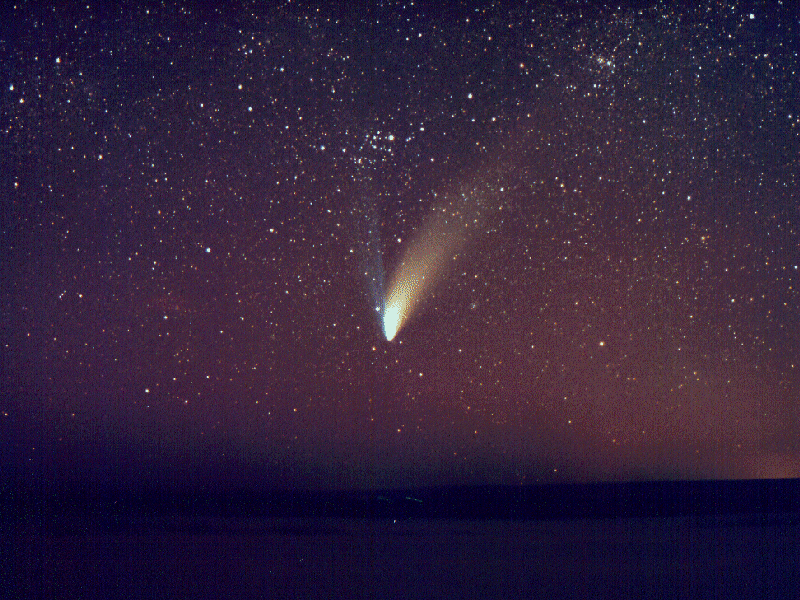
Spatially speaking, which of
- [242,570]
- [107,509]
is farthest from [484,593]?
[107,509]

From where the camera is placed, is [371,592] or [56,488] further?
[56,488]

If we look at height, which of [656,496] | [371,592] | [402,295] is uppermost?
[402,295]

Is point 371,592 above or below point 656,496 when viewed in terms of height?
below

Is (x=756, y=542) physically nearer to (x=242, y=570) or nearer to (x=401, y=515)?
(x=401, y=515)
